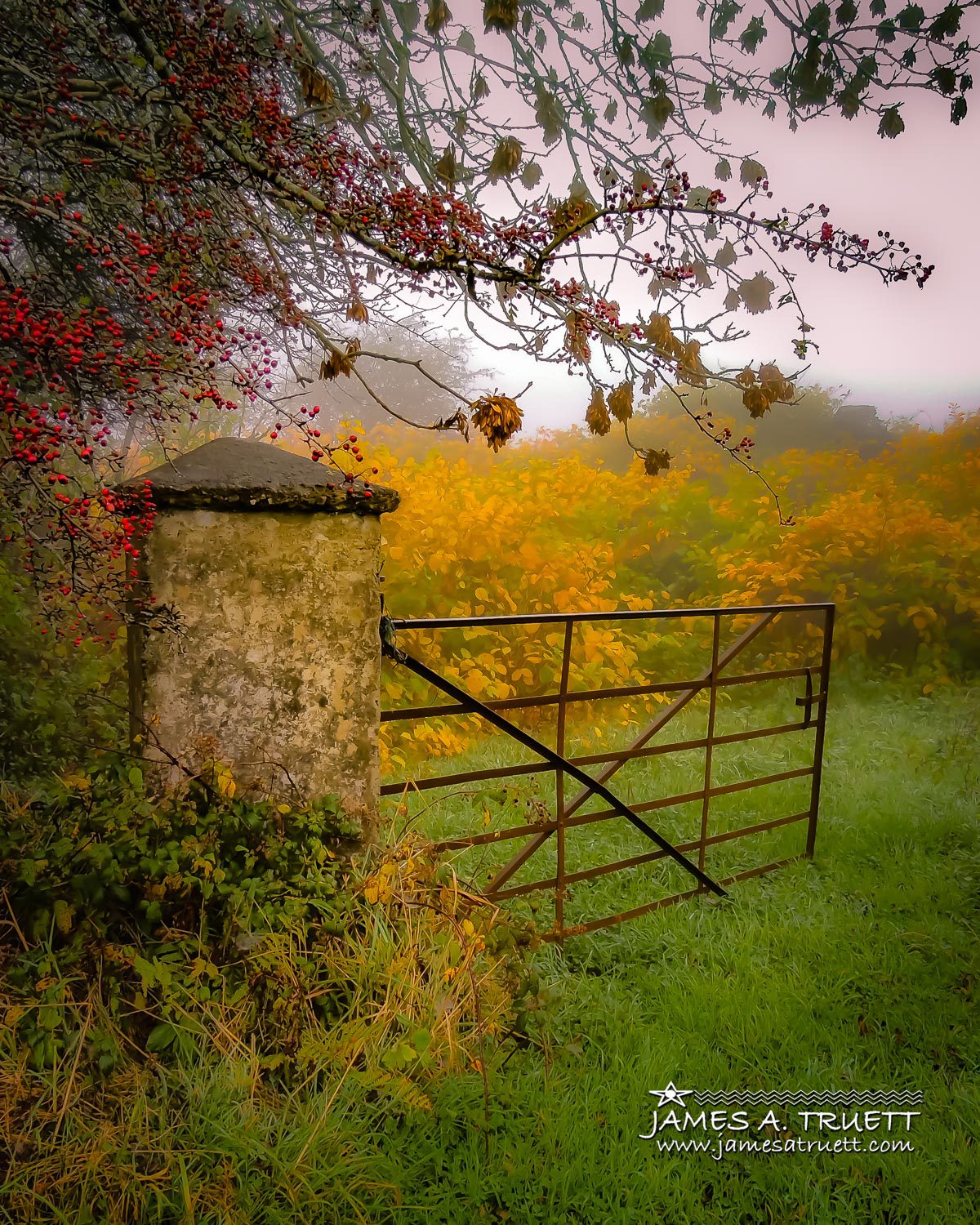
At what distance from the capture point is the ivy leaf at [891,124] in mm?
2564

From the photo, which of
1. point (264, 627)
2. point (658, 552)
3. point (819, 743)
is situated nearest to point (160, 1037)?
point (264, 627)

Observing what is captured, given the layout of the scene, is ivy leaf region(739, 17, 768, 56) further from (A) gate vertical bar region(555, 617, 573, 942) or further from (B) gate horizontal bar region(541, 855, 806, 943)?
(B) gate horizontal bar region(541, 855, 806, 943)

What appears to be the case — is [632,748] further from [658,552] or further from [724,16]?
[658,552]

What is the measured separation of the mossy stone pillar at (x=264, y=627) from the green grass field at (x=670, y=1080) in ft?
2.22

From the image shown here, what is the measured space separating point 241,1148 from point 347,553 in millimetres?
1583

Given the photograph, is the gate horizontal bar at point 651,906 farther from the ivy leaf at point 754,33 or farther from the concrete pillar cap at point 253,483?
the ivy leaf at point 754,33

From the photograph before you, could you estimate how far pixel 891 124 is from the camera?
258 cm

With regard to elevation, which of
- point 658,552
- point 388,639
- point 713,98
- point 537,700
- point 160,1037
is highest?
point 713,98

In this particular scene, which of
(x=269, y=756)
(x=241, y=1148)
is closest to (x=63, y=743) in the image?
(x=269, y=756)

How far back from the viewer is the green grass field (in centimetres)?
174

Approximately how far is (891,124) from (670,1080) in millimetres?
3261

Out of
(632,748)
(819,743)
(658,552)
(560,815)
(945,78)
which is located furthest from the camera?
(658,552)

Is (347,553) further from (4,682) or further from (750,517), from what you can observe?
(750,517)

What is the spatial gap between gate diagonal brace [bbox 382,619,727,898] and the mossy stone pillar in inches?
4.2
